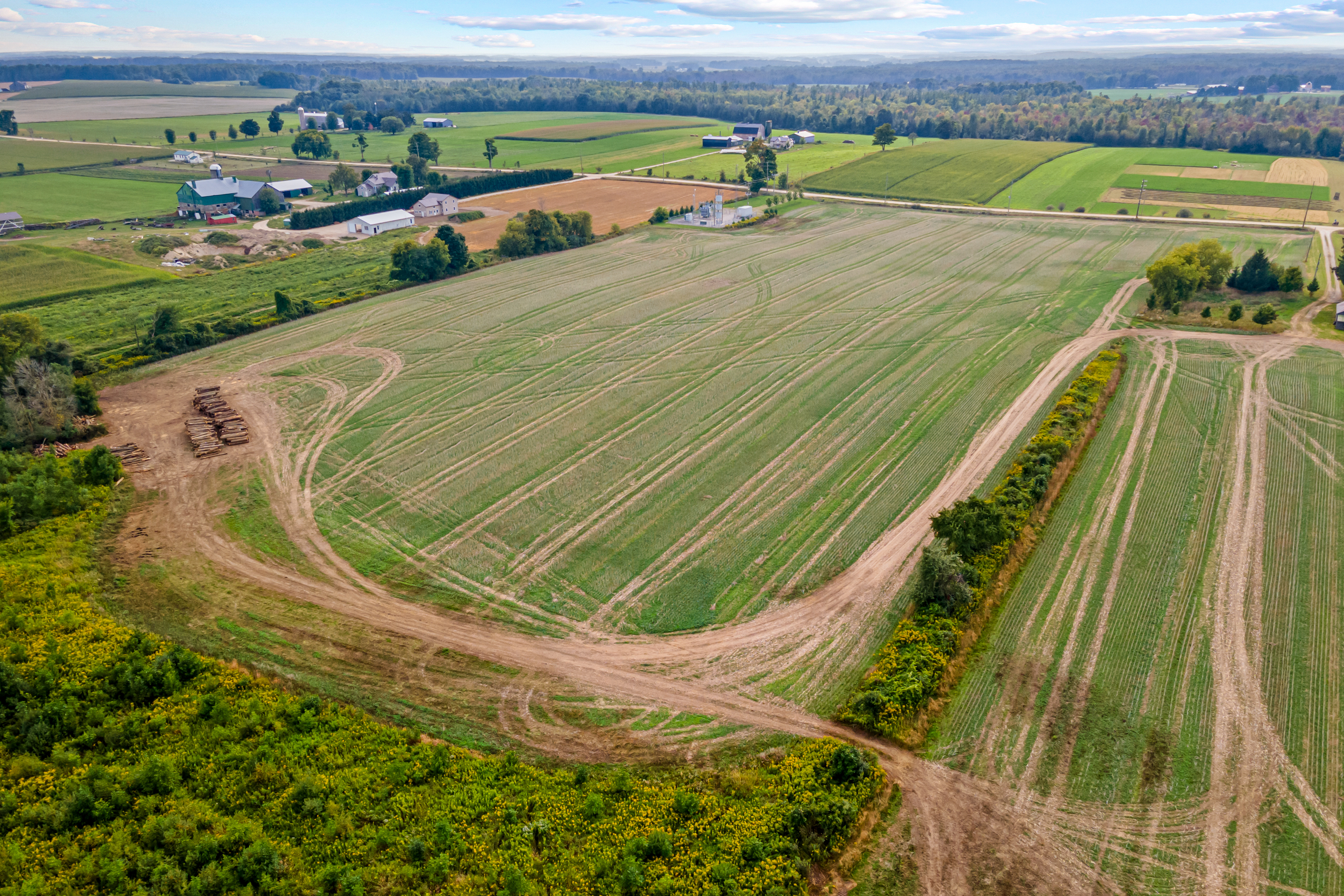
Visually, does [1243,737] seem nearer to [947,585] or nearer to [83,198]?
[947,585]

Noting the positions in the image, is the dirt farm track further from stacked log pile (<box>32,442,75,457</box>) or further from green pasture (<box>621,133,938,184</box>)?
green pasture (<box>621,133,938,184</box>)

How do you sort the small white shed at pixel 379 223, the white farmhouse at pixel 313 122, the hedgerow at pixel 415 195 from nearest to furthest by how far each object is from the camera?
the small white shed at pixel 379 223
the hedgerow at pixel 415 195
the white farmhouse at pixel 313 122

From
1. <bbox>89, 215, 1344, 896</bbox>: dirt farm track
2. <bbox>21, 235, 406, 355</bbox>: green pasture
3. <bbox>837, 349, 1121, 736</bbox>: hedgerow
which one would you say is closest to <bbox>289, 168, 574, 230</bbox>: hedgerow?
<bbox>21, 235, 406, 355</bbox>: green pasture

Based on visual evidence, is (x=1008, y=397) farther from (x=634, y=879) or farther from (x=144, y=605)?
(x=144, y=605)

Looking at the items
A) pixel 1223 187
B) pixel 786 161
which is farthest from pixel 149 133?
pixel 1223 187

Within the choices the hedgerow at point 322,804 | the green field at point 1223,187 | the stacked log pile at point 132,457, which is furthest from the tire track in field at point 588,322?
the green field at point 1223,187

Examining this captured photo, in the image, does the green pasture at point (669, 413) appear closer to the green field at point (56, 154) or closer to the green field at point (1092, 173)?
the green field at point (1092, 173)
